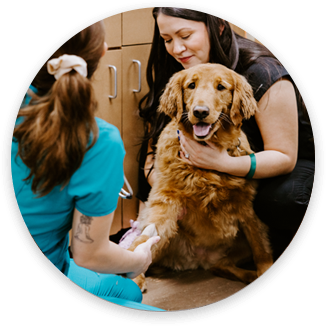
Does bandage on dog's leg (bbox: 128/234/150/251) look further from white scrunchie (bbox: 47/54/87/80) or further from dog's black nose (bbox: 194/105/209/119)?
white scrunchie (bbox: 47/54/87/80)

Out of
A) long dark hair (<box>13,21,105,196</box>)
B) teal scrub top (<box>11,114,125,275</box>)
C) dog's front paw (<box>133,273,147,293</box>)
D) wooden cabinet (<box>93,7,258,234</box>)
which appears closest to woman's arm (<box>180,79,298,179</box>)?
wooden cabinet (<box>93,7,258,234</box>)

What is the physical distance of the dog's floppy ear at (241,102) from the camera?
5.81ft

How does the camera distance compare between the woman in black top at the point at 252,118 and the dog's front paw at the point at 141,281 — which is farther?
Answer: the dog's front paw at the point at 141,281

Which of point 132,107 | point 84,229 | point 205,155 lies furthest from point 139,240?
point 132,107

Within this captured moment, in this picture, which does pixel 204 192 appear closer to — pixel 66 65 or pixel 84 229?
pixel 84 229

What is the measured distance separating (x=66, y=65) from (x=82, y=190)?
1.55 ft

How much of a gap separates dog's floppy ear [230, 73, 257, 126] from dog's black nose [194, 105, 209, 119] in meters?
0.12

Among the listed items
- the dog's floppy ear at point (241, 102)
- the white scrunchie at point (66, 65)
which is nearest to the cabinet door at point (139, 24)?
the white scrunchie at point (66, 65)

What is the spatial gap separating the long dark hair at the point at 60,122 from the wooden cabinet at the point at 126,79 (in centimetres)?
9

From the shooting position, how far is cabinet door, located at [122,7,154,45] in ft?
5.98

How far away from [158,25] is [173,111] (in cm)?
37

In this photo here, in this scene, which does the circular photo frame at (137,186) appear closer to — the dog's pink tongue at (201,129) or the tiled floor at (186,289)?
the tiled floor at (186,289)

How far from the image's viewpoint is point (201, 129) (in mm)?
1778

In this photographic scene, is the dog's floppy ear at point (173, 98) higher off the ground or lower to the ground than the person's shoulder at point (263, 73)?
lower
